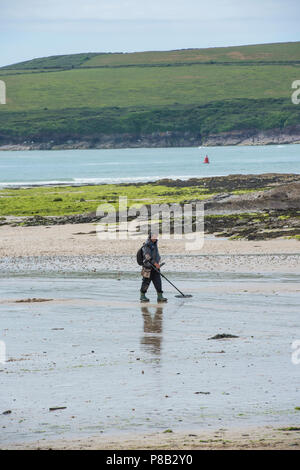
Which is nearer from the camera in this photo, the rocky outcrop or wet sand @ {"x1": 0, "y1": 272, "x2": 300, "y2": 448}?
wet sand @ {"x1": 0, "y1": 272, "x2": 300, "y2": 448}

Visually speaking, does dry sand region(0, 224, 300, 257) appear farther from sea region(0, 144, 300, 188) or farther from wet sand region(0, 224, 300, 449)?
sea region(0, 144, 300, 188)

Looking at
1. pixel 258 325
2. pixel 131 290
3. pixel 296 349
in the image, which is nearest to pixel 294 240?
pixel 131 290

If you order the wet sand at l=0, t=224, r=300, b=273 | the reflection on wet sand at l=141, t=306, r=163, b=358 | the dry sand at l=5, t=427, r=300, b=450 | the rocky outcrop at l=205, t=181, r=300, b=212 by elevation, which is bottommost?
the wet sand at l=0, t=224, r=300, b=273

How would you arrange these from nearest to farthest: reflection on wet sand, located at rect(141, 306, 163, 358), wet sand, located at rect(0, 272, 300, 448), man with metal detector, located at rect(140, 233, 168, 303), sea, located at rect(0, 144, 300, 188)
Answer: wet sand, located at rect(0, 272, 300, 448), reflection on wet sand, located at rect(141, 306, 163, 358), man with metal detector, located at rect(140, 233, 168, 303), sea, located at rect(0, 144, 300, 188)

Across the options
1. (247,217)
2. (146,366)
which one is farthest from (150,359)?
(247,217)

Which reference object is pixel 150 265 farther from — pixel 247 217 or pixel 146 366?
pixel 247 217

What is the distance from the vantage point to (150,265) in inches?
807

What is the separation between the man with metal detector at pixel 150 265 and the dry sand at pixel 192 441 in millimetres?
10806

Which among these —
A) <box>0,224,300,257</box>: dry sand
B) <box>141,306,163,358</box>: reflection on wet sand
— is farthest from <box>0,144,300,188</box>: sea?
<box>141,306,163,358</box>: reflection on wet sand

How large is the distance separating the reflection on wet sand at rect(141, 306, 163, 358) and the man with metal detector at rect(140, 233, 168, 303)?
816 millimetres

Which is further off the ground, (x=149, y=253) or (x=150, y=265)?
(x=149, y=253)

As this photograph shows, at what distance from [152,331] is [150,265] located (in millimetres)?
4024

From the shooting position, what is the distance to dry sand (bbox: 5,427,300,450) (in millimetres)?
8977
